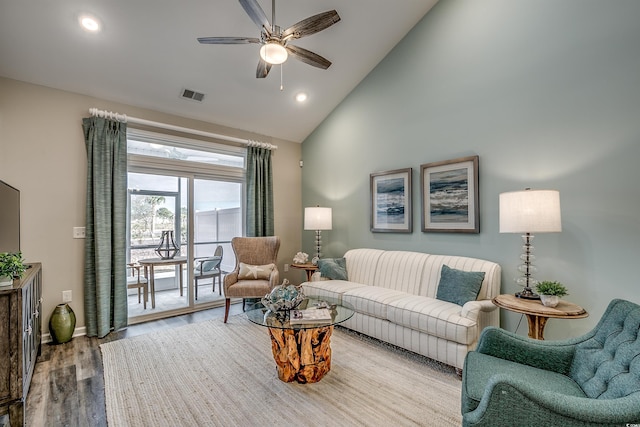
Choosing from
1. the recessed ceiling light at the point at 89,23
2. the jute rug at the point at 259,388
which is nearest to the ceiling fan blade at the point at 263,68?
the recessed ceiling light at the point at 89,23

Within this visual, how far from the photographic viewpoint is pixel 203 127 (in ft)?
14.5

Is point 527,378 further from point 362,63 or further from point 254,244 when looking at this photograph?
point 362,63

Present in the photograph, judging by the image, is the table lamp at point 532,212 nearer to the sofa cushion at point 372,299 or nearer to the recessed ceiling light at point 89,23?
the sofa cushion at point 372,299

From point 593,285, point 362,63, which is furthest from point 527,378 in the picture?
point 362,63

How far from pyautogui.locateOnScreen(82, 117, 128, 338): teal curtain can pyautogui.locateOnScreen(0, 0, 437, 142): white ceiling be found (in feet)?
1.71

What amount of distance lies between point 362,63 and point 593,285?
3.52m

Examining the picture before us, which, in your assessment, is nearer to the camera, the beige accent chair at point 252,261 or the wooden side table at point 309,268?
the beige accent chair at point 252,261

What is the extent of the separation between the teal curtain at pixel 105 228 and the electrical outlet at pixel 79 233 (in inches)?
3.2

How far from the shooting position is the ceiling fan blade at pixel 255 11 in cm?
215

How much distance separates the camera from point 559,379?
158 centimetres

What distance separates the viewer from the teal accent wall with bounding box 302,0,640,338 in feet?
7.66

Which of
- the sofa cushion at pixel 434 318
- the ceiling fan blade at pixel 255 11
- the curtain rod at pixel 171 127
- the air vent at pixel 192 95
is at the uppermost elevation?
the air vent at pixel 192 95

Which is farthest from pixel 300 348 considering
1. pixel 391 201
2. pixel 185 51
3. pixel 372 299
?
pixel 185 51

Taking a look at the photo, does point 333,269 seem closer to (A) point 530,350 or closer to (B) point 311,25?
(A) point 530,350
